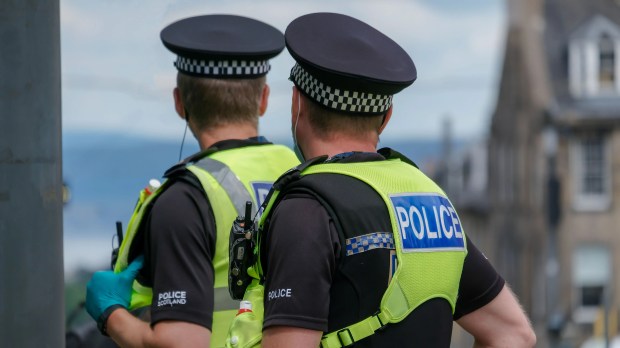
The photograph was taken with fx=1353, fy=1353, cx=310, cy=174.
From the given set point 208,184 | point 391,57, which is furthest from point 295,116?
point 208,184

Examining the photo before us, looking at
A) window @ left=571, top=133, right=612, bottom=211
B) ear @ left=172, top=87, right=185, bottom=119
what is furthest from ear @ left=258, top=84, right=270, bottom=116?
window @ left=571, top=133, right=612, bottom=211

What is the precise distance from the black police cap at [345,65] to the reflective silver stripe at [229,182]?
817 mm

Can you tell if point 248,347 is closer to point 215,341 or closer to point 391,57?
point 391,57

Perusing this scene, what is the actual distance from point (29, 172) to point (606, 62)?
41.4 m

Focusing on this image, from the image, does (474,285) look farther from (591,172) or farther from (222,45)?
(591,172)

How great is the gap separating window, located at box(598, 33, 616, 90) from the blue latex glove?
40030mm

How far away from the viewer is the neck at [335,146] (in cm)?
305

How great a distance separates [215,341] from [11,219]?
928mm

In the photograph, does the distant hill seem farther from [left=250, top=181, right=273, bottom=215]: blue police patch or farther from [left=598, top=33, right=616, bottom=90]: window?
[left=598, top=33, right=616, bottom=90]: window

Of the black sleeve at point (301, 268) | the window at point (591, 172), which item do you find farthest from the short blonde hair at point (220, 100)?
the window at point (591, 172)

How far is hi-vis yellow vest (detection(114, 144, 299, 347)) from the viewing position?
3.84 metres

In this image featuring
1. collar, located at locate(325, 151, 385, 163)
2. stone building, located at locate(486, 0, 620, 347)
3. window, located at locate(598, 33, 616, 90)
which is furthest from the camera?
window, located at locate(598, 33, 616, 90)

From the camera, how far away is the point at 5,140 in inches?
122

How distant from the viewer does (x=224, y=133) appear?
4.18 meters
